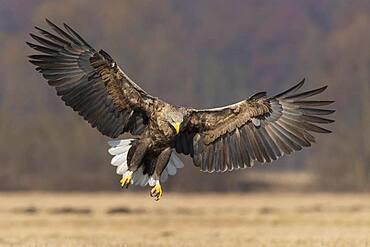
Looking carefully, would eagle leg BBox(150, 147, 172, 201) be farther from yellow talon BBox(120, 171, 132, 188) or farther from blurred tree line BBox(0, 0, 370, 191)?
blurred tree line BBox(0, 0, 370, 191)

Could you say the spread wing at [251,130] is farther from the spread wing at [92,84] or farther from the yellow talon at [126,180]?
the yellow talon at [126,180]

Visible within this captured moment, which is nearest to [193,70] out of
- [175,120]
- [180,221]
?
[180,221]

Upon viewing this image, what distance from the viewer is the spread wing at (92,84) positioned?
14195 millimetres

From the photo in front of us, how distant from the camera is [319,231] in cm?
2123

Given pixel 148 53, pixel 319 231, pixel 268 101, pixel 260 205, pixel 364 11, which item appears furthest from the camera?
pixel 364 11

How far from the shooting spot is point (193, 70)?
66.1 metres

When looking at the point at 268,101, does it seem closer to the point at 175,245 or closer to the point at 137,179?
the point at 137,179

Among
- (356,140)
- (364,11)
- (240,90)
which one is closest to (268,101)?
(356,140)

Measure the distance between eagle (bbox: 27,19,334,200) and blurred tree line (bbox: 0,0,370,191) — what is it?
23.6 meters

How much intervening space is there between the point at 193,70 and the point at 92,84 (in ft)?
170

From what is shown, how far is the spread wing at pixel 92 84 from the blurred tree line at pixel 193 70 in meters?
23.7

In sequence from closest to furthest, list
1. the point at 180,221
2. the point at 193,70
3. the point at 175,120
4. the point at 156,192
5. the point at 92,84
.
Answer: the point at 175,120
the point at 156,192
the point at 92,84
the point at 180,221
the point at 193,70

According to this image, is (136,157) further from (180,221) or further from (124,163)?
(180,221)

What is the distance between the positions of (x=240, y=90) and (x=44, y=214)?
45.2 m
